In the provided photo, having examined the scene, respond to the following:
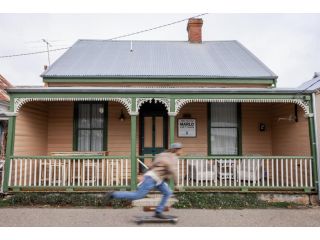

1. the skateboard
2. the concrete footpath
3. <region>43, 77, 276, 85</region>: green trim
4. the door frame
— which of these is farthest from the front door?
the skateboard

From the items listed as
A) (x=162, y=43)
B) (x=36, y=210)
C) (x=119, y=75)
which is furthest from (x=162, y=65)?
(x=36, y=210)

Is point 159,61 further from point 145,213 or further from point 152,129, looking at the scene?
point 145,213

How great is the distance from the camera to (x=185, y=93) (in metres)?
8.34

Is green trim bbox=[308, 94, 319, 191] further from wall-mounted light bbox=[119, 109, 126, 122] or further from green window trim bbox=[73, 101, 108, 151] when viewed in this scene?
green window trim bbox=[73, 101, 108, 151]

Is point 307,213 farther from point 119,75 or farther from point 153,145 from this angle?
point 119,75

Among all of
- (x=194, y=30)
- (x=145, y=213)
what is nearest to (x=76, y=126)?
(x=145, y=213)

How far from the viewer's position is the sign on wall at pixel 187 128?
407 inches

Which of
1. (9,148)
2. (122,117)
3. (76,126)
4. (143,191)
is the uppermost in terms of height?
(122,117)

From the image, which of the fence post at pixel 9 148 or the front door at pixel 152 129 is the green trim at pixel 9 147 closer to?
the fence post at pixel 9 148

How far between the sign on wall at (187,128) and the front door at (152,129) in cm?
52

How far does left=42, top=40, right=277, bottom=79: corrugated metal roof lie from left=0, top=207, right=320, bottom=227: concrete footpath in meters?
5.44

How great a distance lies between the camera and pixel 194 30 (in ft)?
47.7

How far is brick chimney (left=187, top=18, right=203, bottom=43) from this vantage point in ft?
46.1

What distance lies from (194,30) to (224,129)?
6.58 m
